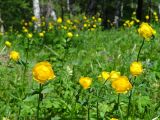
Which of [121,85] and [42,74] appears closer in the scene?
[42,74]

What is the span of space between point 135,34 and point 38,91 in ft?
21.8

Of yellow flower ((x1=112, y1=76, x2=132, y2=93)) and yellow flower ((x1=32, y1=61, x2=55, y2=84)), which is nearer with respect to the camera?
yellow flower ((x1=32, y1=61, x2=55, y2=84))

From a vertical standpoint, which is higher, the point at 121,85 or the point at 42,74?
the point at 42,74

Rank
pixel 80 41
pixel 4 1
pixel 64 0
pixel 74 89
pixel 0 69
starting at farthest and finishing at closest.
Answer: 1. pixel 64 0
2. pixel 4 1
3. pixel 80 41
4. pixel 0 69
5. pixel 74 89

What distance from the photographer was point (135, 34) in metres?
9.12

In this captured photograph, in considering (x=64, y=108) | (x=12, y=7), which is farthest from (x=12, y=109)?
(x=12, y=7)

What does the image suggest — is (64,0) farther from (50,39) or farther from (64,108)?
(64,108)

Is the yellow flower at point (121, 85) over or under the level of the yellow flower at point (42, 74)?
under

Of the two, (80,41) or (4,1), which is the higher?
(80,41)

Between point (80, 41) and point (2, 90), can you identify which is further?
point (80, 41)

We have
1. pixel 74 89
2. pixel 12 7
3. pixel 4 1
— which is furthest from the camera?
pixel 12 7

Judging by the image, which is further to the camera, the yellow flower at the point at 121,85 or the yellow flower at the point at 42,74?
the yellow flower at the point at 121,85

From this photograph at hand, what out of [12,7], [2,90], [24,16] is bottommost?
[24,16]

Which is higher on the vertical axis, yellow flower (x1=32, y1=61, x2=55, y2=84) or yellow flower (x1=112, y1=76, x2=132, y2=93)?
yellow flower (x1=32, y1=61, x2=55, y2=84)
